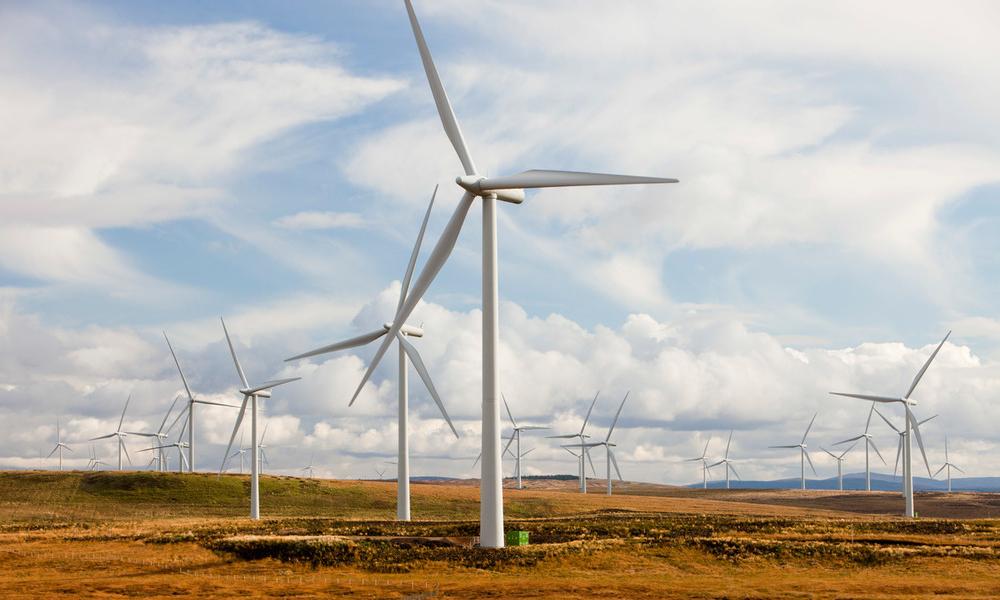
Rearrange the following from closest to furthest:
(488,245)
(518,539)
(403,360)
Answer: (488,245), (518,539), (403,360)

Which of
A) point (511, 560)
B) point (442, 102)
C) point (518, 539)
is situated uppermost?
point (442, 102)

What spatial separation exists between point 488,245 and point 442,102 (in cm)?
1133

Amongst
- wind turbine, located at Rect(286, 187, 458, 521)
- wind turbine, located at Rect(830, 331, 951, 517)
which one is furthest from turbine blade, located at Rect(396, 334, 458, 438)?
wind turbine, located at Rect(830, 331, 951, 517)

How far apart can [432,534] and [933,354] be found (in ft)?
222

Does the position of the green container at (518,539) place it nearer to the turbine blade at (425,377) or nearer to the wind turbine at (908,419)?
the turbine blade at (425,377)

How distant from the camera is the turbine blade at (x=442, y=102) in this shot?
59281mm

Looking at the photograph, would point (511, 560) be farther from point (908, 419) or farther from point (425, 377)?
point (908, 419)

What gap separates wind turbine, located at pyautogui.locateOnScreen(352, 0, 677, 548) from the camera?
5441cm

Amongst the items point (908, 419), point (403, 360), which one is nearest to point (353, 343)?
point (403, 360)

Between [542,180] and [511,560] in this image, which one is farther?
[542,180]

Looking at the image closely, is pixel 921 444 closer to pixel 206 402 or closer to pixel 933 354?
pixel 933 354

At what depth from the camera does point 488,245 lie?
56312 millimetres

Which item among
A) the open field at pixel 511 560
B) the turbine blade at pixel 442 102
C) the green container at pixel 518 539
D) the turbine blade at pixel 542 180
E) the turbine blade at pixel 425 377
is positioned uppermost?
the turbine blade at pixel 442 102

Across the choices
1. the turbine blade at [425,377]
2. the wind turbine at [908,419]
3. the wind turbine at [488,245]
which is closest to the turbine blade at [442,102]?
the wind turbine at [488,245]
